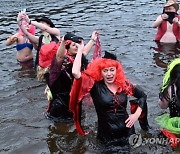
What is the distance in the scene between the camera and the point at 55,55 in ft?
23.4

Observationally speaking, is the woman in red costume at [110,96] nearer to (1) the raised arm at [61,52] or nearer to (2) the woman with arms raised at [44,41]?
(1) the raised arm at [61,52]

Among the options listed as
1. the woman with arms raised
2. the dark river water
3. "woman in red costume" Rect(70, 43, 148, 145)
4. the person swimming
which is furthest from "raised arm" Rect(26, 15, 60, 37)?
"woman in red costume" Rect(70, 43, 148, 145)

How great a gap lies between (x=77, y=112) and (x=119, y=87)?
0.81 meters

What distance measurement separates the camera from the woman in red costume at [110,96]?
6.21 meters

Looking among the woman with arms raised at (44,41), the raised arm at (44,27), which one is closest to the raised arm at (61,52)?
the woman with arms raised at (44,41)

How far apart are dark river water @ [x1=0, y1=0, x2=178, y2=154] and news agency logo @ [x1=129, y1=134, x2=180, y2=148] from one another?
8cm

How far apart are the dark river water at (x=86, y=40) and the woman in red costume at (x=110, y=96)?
0.60m

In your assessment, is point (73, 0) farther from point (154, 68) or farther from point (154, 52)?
point (154, 68)

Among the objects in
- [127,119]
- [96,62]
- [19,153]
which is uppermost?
[96,62]

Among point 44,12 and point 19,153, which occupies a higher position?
point 44,12

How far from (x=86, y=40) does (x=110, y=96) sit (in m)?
7.28

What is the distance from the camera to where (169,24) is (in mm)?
12148

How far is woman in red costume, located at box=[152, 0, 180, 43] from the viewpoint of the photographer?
38.7 feet

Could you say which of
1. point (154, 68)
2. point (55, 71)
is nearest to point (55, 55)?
point (55, 71)
